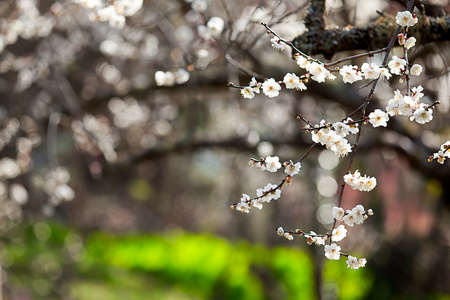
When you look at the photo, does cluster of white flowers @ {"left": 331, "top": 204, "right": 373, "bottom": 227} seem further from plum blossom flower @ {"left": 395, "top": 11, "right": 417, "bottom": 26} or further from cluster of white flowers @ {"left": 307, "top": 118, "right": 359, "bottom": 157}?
plum blossom flower @ {"left": 395, "top": 11, "right": 417, "bottom": 26}

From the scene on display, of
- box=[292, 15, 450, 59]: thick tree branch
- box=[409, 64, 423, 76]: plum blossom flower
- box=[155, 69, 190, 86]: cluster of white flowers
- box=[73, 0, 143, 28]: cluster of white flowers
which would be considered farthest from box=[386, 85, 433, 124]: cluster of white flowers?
box=[73, 0, 143, 28]: cluster of white flowers


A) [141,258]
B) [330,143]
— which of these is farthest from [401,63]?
[141,258]

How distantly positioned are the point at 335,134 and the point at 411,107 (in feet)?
0.82

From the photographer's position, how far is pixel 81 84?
20.1 ft

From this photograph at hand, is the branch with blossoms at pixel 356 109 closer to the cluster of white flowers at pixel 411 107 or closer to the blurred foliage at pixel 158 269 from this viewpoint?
the cluster of white flowers at pixel 411 107

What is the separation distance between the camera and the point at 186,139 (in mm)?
4734

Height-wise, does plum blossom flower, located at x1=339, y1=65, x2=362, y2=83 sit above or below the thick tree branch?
above

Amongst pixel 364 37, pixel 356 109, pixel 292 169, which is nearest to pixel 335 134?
pixel 356 109

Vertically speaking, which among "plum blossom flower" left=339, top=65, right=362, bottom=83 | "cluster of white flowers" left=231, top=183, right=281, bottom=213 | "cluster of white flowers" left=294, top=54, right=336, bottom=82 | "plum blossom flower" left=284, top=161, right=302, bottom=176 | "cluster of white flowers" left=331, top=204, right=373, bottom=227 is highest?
"cluster of white flowers" left=294, top=54, right=336, bottom=82

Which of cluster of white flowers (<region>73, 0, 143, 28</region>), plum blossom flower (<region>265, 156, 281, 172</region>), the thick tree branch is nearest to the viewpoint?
plum blossom flower (<region>265, 156, 281, 172</region>)

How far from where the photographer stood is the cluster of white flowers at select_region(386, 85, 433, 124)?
169cm

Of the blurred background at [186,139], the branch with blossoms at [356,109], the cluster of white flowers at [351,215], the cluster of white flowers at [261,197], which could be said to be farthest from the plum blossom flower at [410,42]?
the cluster of white flowers at [261,197]

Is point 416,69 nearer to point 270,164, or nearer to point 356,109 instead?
point 356,109

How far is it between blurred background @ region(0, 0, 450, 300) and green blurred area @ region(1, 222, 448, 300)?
28 millimetres
